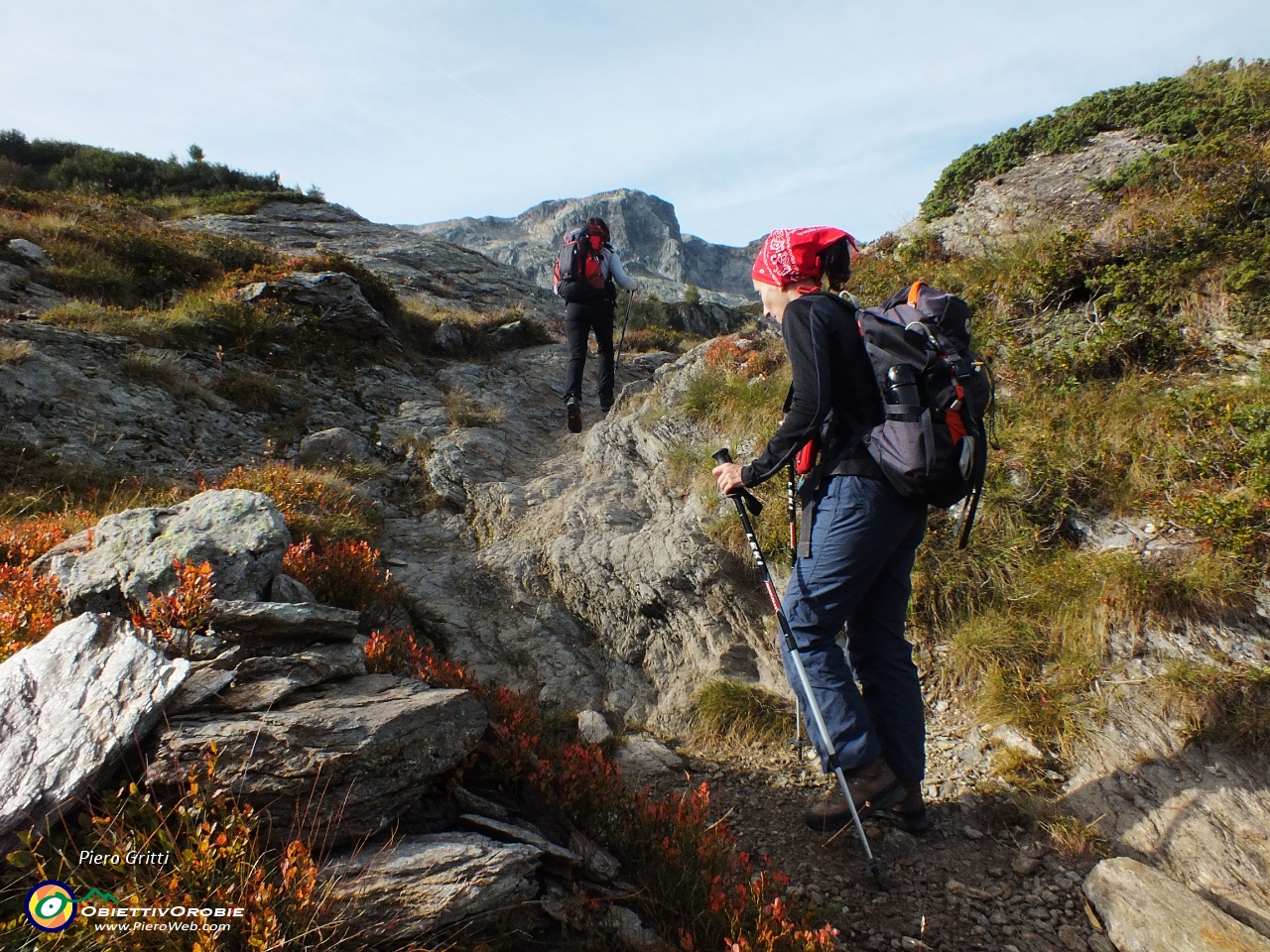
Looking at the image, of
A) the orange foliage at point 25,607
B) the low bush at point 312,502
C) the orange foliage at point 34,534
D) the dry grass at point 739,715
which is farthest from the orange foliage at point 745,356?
the orange foliage at point 25,607

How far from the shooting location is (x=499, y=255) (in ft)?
289

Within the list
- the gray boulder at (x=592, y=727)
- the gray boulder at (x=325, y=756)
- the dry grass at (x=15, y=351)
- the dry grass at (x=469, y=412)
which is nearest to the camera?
the gray boulder at (x=325, y=756)

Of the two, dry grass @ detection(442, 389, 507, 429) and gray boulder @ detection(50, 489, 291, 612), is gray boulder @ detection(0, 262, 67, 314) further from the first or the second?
gray boulder @ detection(50, 489, 291, 612)

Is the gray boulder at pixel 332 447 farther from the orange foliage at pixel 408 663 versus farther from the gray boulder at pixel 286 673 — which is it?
the gray boulder at pixel 286 673

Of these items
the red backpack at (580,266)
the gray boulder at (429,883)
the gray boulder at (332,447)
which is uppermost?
the red backpack at (580,266)

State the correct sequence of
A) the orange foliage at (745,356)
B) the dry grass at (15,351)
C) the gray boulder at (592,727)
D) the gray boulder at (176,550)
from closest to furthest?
1. the gray boulder at (176,550)
2. the gray boulder at (592,727)
3. the dry grass at (15,351)
4. the orange foliage at (745,356)

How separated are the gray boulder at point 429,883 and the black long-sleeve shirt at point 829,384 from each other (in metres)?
2.30

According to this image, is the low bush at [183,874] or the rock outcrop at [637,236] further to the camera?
the rock outcrop at [637,236]

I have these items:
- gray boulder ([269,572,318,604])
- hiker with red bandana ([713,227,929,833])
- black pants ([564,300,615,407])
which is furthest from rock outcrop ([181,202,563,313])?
hiker with red bandana ([713,227,929,833])

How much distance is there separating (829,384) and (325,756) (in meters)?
2.91

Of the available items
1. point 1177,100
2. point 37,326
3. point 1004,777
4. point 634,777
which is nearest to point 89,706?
point 634,777

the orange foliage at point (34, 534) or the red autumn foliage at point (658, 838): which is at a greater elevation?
the orange foliage at point (34, 534)

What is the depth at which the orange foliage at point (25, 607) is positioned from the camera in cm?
327

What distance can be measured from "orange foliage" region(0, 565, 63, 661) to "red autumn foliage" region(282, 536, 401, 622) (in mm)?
1321
